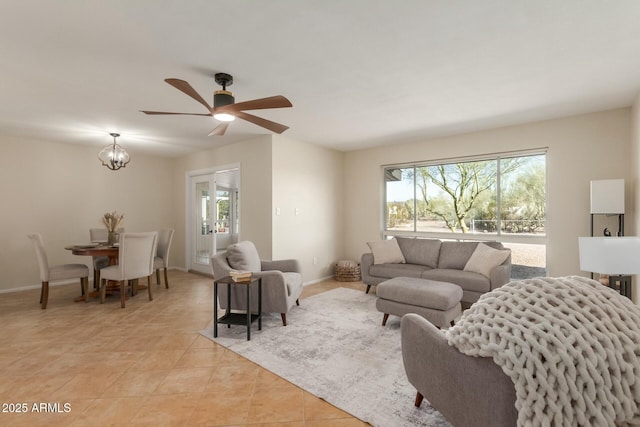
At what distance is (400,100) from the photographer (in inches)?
134

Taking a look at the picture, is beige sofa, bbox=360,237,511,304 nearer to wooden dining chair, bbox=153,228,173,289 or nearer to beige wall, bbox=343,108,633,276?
beige wall, bbox=343,108,633,276

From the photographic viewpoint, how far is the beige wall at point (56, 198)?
16.0 ft

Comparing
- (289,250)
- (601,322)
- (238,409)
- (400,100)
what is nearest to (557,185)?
(400,100)

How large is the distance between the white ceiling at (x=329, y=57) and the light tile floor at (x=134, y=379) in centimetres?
247

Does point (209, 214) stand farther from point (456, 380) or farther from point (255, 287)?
point (456, 380)

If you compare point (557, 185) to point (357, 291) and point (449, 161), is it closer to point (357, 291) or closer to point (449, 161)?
point (449, 161)

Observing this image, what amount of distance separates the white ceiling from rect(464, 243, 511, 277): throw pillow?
1736 millimetres

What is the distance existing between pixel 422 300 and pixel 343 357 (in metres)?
1.04

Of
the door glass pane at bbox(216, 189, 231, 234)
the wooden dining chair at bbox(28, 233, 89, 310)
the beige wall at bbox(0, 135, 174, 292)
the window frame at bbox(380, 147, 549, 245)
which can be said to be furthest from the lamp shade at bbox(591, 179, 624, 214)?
the beige wall at bbox(0, 135, 174, 292)

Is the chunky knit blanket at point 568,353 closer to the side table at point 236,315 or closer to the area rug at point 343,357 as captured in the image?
the area rug at point 343,357

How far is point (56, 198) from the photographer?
5305 mm

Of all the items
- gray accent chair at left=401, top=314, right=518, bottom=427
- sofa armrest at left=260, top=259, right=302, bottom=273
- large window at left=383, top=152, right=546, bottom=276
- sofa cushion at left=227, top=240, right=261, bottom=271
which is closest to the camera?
gray accent chair at left=401, top=314, right=518, bottom=427

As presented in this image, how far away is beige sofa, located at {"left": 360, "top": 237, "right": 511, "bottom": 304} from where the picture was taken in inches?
147

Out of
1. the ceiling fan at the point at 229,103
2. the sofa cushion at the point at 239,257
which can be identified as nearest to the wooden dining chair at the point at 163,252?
the sofa cushion at the point at 239,257
